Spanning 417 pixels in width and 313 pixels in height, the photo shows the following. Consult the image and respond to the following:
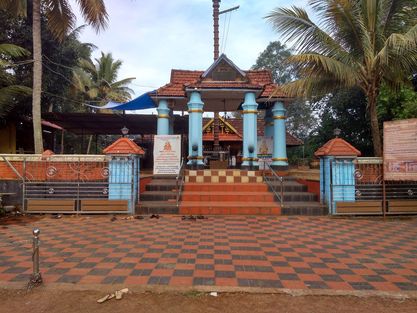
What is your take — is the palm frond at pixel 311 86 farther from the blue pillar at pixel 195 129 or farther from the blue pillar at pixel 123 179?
the blue pillar at pixel 123 179

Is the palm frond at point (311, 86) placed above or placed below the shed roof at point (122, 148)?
above

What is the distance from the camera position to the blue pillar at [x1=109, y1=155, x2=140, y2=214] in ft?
28.5

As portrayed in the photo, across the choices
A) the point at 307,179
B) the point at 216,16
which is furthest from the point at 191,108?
the point at 216,16

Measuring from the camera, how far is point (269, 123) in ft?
45.5

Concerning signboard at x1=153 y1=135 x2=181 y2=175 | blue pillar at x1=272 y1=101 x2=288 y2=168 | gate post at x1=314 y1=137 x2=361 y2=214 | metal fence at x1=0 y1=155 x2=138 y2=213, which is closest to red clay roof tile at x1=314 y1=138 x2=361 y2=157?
gate post at x1=314 y1=137 x2=361 y2=214

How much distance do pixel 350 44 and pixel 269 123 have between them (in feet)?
16.9

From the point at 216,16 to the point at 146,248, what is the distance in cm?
1253

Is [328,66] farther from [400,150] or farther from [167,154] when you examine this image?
[167,154]

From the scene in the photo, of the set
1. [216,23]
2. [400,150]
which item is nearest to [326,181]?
[400,150]

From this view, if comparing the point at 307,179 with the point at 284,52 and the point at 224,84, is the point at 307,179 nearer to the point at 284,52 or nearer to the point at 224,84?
the point at 224,84

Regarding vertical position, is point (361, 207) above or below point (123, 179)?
below

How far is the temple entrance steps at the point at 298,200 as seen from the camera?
8.75m

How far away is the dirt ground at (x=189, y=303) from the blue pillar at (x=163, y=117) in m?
9.09

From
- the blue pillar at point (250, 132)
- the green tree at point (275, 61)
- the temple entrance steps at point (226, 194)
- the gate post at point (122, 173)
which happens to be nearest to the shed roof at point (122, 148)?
the gate post at point (122, 173)
